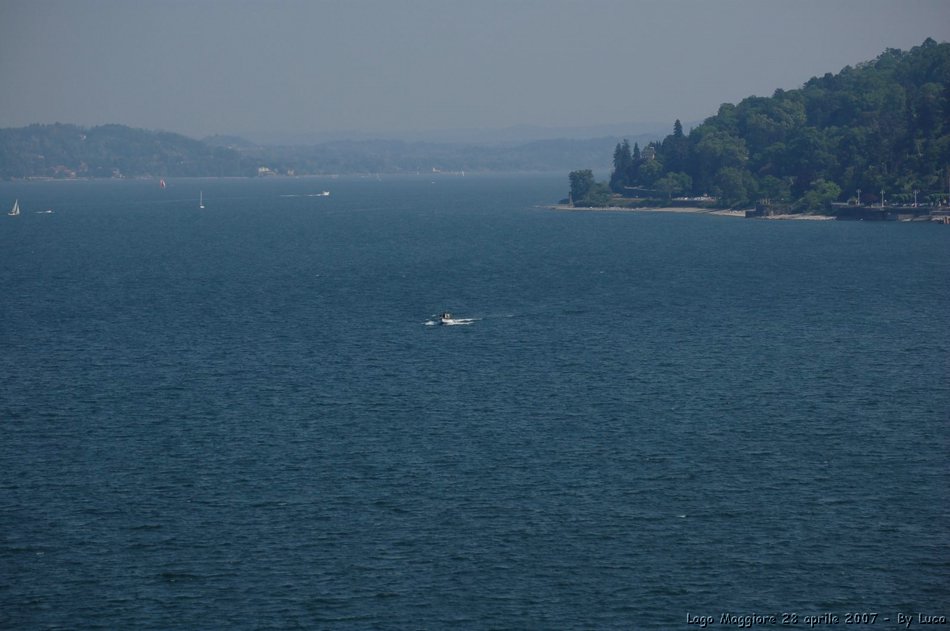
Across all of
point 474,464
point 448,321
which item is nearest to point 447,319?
point 448,321

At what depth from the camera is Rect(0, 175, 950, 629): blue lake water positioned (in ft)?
165

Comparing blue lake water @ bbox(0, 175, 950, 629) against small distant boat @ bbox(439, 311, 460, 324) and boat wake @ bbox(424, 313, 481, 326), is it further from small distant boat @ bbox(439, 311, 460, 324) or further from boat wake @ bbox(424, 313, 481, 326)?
small distant boat @ bbox(439, 311, 460, 324)

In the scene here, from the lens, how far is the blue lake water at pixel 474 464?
1983 inches

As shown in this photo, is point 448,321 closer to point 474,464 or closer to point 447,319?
point 447,319

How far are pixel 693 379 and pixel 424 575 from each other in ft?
134

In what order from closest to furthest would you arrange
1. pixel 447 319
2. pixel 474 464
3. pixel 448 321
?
pixel 474 464, pixel 448 321, pixel 447 319

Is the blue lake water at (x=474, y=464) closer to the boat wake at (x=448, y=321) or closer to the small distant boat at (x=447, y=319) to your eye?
the boat wake at (x=448, y=321)

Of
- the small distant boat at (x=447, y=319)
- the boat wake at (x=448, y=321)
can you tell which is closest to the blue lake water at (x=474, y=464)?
the boat wake at (x=448, y=321)

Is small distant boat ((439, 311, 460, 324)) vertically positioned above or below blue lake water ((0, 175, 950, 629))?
above

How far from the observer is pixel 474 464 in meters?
66.8

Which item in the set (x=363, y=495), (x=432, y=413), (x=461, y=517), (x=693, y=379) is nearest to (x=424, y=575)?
(x=461, y=517)

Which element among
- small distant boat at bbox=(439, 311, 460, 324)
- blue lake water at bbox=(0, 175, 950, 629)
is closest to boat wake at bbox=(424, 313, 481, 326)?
small distant boat at bbox=(439, 311, 460, 324)

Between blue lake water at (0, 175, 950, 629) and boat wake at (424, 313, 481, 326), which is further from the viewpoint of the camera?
boat wake at (424, 313, 481, 326)

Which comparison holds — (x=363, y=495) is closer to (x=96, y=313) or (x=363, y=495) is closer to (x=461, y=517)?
(x=461, y=517)
